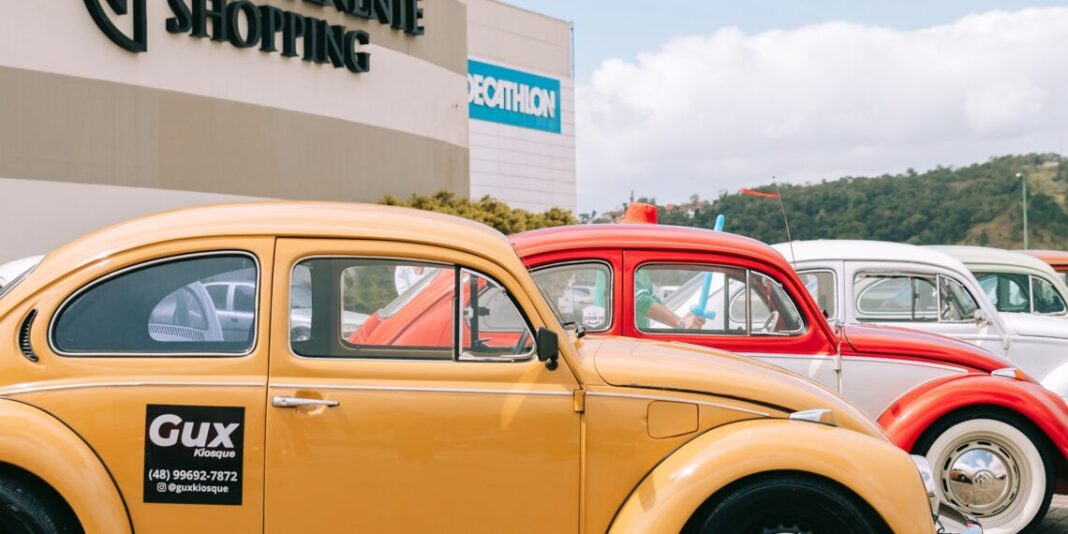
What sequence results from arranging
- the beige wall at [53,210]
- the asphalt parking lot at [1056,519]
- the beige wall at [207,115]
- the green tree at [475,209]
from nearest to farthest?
the asphalt parking lot at [1056,519]
the beige wall at [53,210]
the beige wall at [207,115]
the green tree at [475,209]

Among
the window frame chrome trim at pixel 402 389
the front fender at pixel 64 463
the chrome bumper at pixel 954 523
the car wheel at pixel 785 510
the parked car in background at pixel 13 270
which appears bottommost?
the chrome bumper at pixel 954 523

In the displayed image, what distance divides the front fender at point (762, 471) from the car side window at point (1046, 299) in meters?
9.06

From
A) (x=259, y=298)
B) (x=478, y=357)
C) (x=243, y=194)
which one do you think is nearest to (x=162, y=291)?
(x=259, y=298)

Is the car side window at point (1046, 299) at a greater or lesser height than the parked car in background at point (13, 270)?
lesser

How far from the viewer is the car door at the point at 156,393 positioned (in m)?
4.11

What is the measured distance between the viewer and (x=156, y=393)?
4.13m

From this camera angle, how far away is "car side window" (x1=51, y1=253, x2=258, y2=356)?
13.9 ft

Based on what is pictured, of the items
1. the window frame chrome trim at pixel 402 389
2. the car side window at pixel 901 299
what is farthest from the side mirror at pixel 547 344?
the car side window at pixel 901 299

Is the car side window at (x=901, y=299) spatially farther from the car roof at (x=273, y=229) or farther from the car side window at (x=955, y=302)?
the car roof at (x=273, y=229)

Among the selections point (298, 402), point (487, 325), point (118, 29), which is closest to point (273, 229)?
point (298, 402)

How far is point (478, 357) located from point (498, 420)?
264 mm

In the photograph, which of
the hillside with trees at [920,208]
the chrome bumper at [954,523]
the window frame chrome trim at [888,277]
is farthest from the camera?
the hillside with trees at [920,208]

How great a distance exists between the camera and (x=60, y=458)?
4.00 metres

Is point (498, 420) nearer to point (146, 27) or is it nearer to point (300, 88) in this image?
point (146, 27)
